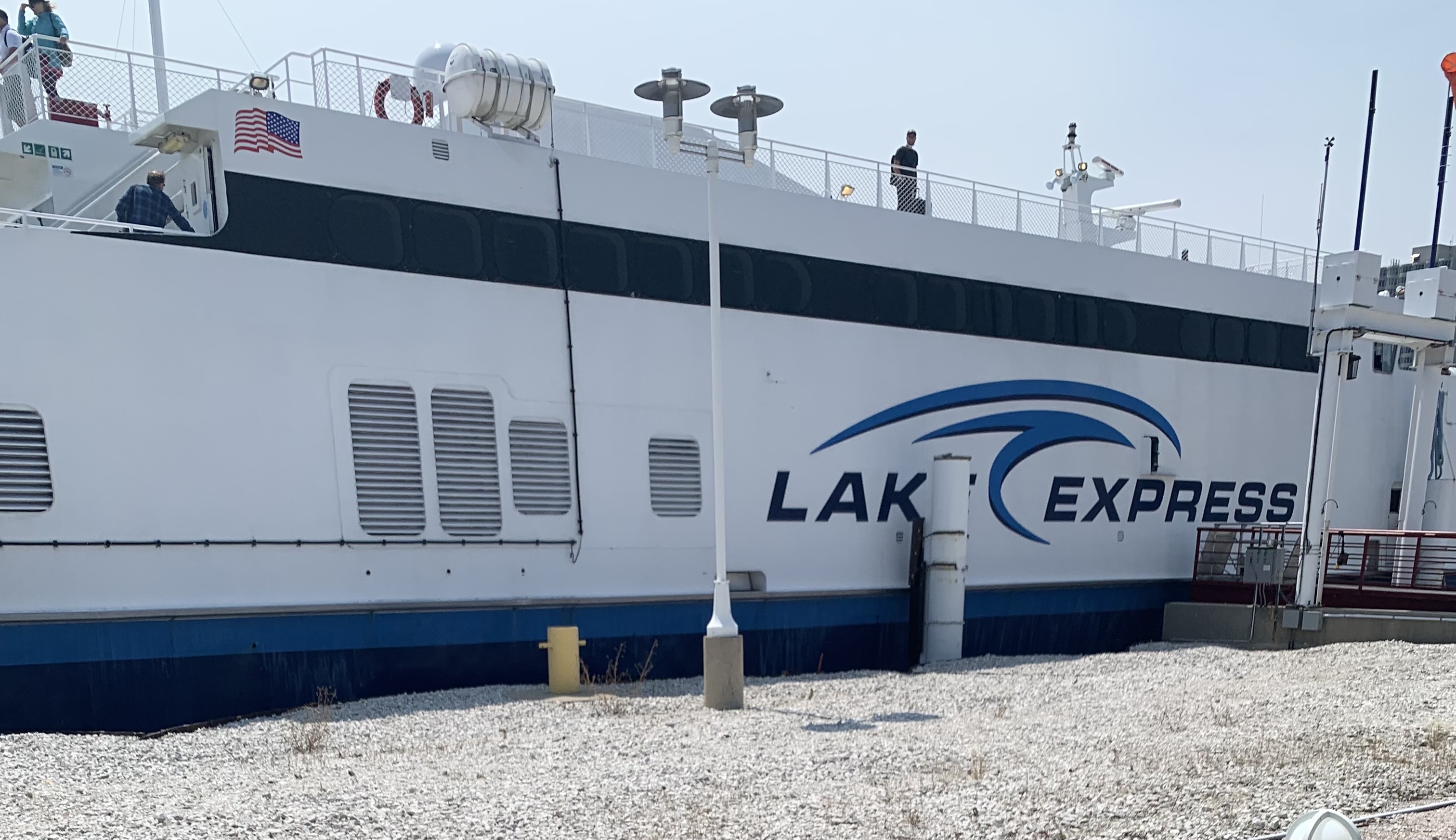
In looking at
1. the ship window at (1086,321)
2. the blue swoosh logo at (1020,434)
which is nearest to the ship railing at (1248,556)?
the blue swoosh logo at (1020,434)

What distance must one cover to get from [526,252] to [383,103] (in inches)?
73.8

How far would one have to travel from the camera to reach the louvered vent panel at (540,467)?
36.2 ft

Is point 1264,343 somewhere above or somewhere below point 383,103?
below

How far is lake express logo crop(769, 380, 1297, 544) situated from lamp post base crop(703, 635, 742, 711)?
125 inches

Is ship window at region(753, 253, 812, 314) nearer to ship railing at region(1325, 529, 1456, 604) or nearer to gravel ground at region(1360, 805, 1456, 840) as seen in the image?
ship railing at region(1325, 529, 1456, 604)

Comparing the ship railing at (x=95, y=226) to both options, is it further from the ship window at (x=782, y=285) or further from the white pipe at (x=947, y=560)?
the white pipe at (x=947, y=560)

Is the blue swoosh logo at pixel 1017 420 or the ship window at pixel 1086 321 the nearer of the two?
the blue swoosh logo at pixel 1017 420

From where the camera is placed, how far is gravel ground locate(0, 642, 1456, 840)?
593cm

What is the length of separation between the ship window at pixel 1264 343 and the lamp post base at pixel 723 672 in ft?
35.5

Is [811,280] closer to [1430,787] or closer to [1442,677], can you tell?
[1442,677]

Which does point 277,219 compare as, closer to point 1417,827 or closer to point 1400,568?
point 1417,827

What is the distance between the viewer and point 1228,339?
1697 centimetres

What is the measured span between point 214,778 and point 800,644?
22.2 ft

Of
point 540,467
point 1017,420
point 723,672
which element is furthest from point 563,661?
point 1017,420
